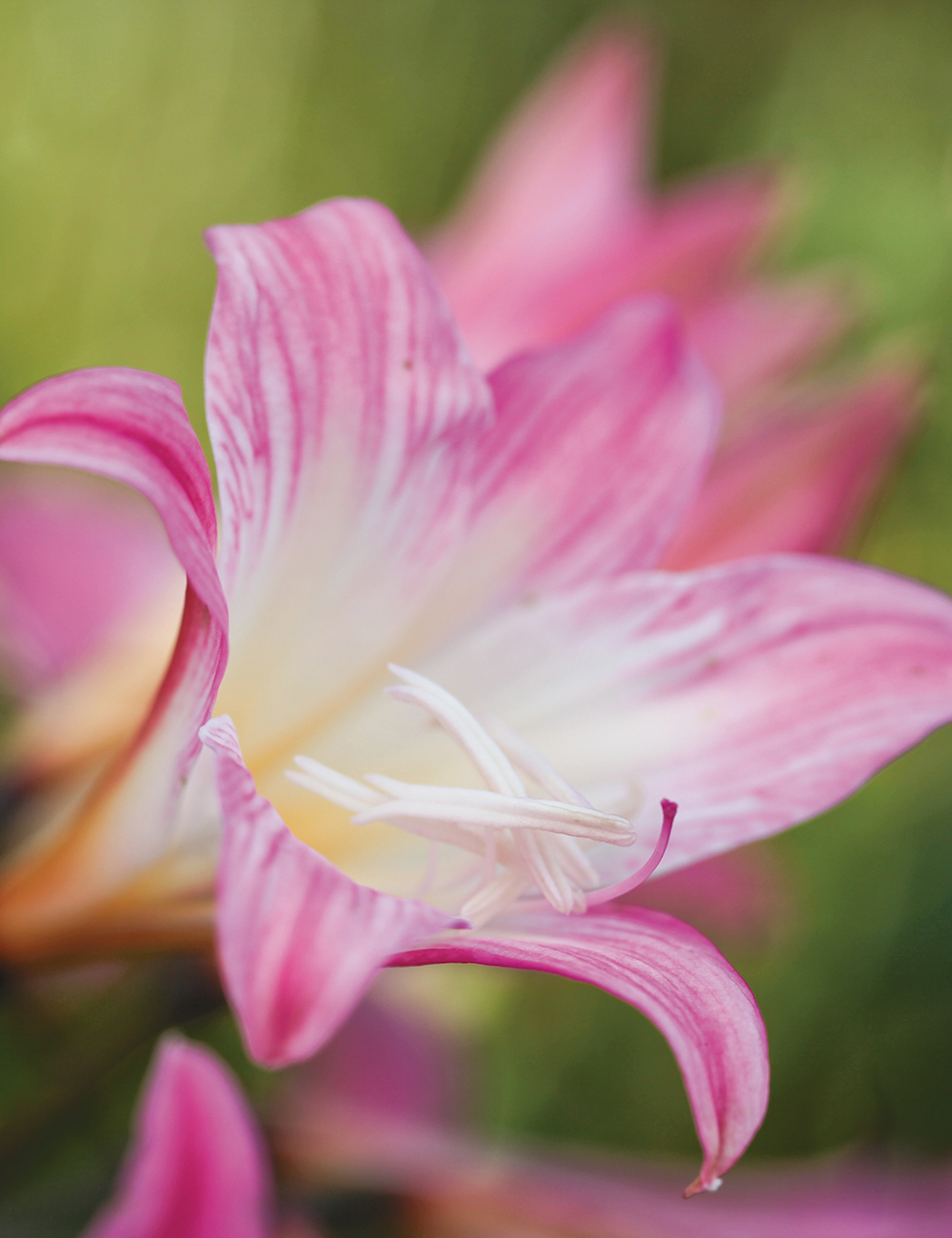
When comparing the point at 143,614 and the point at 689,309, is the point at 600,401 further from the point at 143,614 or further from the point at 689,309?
the point at 143,614

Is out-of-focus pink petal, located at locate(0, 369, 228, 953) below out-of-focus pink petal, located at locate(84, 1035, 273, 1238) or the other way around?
the other way around

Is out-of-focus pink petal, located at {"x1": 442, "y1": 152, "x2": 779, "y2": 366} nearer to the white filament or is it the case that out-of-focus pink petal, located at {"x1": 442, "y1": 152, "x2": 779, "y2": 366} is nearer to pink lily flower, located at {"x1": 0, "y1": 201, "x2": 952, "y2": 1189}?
pink lily flower, located at {"x1": 0, "y1": 201, "x2": 952, "y2": 1189}

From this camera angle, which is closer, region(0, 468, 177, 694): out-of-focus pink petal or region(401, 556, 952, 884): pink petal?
region(401, 556, 952, 884): pink petal

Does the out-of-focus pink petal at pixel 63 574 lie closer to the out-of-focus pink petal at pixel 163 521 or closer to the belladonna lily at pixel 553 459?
the belladonna lily at pixel 553 459

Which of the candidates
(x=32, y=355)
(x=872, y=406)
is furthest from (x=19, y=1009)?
(x=32, y=355)

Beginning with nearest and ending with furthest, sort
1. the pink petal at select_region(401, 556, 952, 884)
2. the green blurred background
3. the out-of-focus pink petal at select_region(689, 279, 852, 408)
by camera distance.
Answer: the pink petal at select_region(401, 556, 952, 884), the out-of-focus pink petal at select_region(689, 279, 852, 408), the green blurred background

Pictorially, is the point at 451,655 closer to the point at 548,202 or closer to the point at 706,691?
the point at 706,691

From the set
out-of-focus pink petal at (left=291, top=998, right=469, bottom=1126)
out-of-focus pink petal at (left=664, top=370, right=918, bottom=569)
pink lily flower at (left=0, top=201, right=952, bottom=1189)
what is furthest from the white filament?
out-of-focus pink petal at (left=291, top=998, right=469, bottom=1126)

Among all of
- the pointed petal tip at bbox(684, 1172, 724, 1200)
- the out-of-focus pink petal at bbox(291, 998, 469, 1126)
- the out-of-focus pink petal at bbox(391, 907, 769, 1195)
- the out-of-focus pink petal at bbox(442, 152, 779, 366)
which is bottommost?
the out-of-focus pink petal at bbox(291, 998, 469, 1126)
